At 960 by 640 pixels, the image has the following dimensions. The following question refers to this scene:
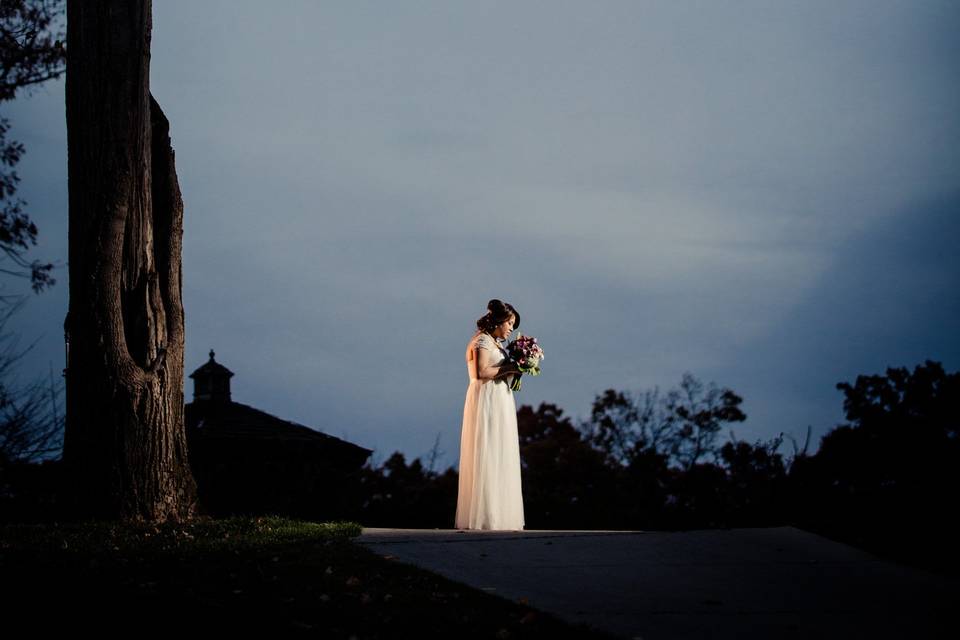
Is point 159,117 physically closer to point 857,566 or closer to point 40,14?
point 40,14

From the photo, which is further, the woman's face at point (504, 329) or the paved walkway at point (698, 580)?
the woman's face at point (504, 329)

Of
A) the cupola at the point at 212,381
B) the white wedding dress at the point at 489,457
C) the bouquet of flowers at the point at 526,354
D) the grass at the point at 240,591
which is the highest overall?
the cupola at the point at 212,381

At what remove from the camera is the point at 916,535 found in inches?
396

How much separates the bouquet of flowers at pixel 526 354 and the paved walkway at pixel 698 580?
2.10 metres

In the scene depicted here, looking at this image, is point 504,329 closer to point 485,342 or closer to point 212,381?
point 485,342

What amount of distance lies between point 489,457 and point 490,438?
0.23 metres

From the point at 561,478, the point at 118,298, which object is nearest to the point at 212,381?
the point at 561,478

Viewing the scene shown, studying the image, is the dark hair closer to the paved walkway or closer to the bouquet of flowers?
the bouquet of flowers

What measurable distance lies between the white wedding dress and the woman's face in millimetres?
103

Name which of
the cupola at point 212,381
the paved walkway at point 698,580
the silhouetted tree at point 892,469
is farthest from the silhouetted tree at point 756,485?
the cupola at point 212,381

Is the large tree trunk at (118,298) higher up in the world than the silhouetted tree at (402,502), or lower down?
higher up

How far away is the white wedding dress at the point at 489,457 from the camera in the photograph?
12148 millimetres

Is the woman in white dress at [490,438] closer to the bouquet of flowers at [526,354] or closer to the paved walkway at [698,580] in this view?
the bouquet of flowers at [526,354]

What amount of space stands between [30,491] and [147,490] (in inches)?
219
